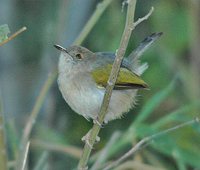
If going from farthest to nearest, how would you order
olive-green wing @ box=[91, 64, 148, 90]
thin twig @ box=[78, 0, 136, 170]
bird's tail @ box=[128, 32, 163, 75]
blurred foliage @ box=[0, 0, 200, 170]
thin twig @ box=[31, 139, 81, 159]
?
1. blurred foliage @ box=[0, 0, 200, 170]
2. thin twig @ box=[31, 139, 81, 159]
3. bird's tail @ box=[128, 32, 163, 75]
4. olive-green wing @ box=[91, 64, 148, 90]
5. thin twig @ box=[78, 0, 136, 170]

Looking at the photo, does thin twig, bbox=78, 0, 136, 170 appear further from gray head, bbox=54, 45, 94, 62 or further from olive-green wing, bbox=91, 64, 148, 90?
gray head, bbox=54, 45, 94, 62

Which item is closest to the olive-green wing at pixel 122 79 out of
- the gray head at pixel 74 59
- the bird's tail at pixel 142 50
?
the gray head at pixel 74 59

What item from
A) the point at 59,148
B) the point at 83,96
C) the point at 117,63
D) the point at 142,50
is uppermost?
the point at 117,63

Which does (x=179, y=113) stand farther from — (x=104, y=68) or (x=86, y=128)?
(x=86, y=128)

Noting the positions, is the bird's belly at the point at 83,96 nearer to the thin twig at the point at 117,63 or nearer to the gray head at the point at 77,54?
the gray head at the point at 77,54

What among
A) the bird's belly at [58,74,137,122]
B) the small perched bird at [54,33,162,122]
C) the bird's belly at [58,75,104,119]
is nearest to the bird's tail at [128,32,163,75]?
the small perched bird at [54,33,162,122]

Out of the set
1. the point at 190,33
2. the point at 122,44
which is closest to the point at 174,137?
the point at 190,33

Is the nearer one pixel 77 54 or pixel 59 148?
pixel 77 54

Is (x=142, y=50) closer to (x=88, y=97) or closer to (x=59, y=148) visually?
(x=88, y=97)

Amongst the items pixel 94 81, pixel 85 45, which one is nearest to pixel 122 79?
pixel 94 81
